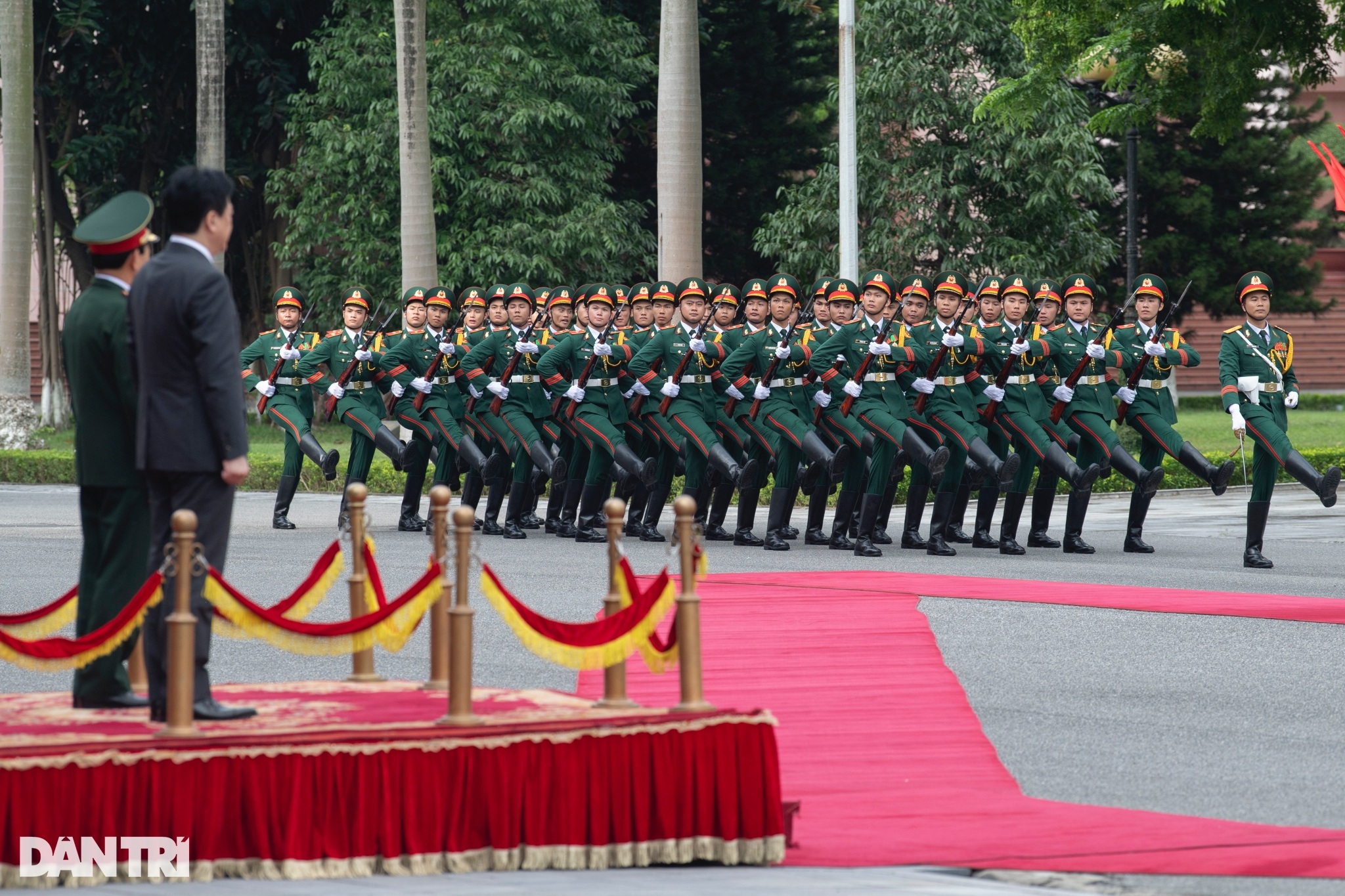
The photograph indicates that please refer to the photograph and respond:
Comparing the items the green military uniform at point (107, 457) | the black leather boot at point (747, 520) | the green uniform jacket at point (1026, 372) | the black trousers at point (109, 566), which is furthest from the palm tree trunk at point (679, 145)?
the black trousers at point (109, 566)

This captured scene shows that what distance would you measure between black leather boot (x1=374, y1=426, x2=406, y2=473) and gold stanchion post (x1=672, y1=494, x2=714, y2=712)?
34.4 ft

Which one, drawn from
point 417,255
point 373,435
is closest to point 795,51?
point 417,255

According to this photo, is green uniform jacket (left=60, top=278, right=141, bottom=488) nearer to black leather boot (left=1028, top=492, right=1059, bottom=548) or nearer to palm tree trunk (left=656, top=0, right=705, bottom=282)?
black leather boot (left=1028, top=492, right=1059, bottom=548)

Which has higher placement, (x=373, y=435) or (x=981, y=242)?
(x=981, y=242)

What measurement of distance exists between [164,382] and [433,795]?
1535 mm

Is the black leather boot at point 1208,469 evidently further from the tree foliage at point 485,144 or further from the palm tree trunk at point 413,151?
the tree foliage at point 485,144

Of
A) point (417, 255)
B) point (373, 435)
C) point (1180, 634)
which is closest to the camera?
point (1180, 634)

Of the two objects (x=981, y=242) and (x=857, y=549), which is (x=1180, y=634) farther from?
(x=981, y=242)

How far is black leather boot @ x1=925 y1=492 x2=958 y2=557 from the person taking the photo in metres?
14.3

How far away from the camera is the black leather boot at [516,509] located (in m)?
16.1

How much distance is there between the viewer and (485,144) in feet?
94.6

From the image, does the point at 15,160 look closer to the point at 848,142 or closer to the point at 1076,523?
the point at 848,142

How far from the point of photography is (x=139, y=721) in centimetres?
566

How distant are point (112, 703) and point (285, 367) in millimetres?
10917
